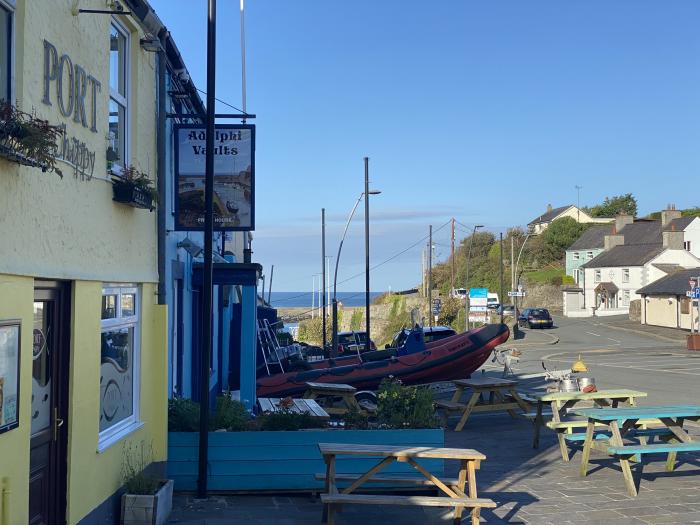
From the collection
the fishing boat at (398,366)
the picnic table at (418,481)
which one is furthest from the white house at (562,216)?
the picnic table at (418,481)

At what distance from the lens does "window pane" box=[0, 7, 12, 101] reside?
5109 millimetres

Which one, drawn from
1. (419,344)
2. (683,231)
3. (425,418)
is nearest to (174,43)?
(425,418)

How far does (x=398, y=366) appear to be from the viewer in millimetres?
18141

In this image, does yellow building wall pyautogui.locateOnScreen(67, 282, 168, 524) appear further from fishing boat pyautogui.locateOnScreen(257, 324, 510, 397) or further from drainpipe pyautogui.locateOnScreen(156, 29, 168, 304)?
fishing boat pyautogui.locateOnScreen(257, 324, 510, 397)

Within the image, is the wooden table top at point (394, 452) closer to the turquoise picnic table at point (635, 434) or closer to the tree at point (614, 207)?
the turquoise picnic table at point (635, 434)

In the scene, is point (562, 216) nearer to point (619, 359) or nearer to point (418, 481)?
point (619, 359)

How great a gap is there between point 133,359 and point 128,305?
1.82 feet

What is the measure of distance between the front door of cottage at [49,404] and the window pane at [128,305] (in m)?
1.60

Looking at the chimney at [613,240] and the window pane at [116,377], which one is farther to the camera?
the chimney at [613,240]

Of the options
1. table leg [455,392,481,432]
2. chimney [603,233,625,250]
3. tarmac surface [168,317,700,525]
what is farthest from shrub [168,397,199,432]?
chimney [603,233,625,250]

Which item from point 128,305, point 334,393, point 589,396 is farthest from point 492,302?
point 128,305

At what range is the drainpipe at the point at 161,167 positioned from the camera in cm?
877

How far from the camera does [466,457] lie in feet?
24.8

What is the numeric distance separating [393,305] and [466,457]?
61.2m
